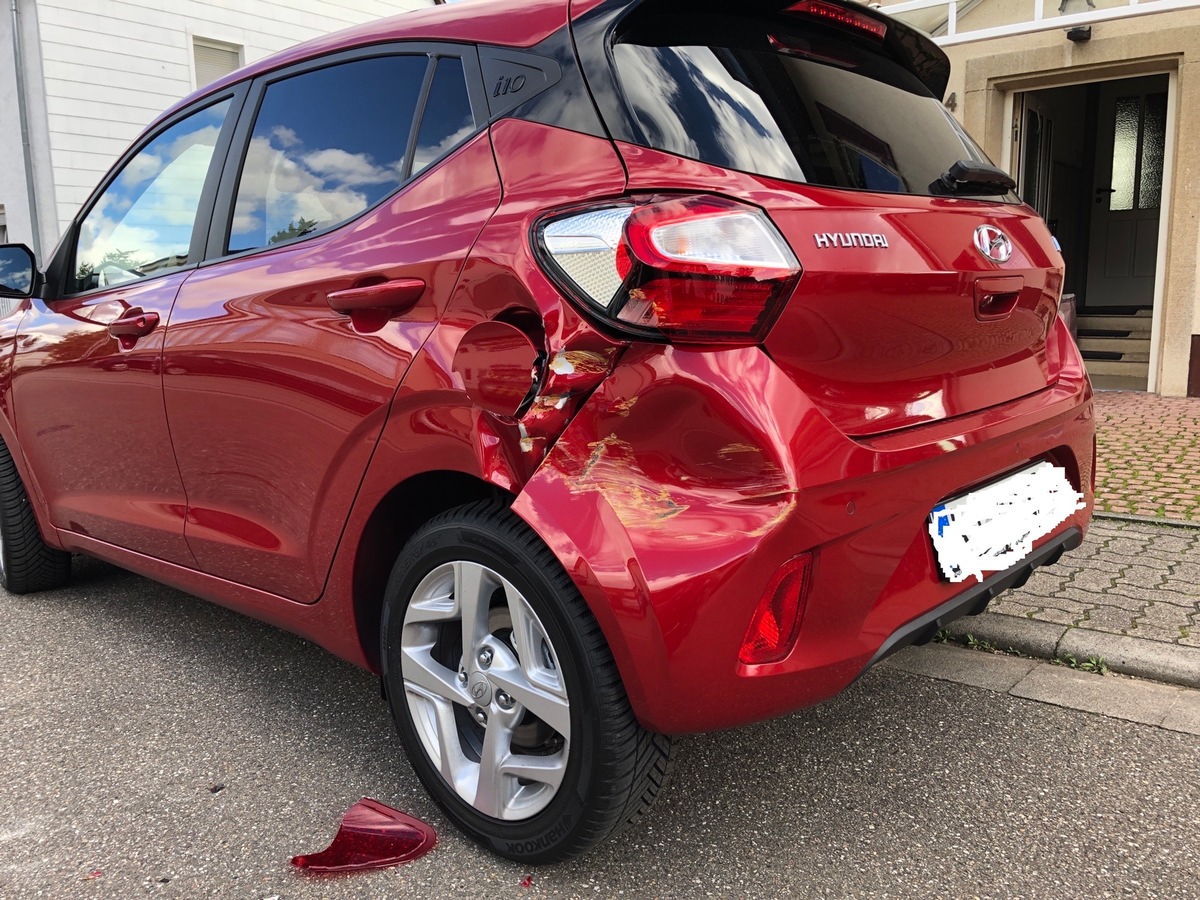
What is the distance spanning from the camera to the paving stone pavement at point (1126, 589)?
10.3ft

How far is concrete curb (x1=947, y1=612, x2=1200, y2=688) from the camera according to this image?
2.83m

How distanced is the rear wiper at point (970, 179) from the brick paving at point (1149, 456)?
2.70 m

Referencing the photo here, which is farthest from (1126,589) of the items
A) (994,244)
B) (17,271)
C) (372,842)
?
(17,271)

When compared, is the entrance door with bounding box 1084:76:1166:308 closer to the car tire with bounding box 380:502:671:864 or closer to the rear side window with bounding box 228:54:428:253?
the rear side window with bounding box 228:54:428:253

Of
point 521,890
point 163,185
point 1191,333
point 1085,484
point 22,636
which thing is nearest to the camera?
point 521,890

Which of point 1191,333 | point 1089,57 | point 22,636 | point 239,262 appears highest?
point 1089,57

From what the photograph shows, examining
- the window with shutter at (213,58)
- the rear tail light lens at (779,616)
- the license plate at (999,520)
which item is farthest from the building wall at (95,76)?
the rear tail light lens at (779,616)

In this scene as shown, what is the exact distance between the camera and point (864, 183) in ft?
6.32

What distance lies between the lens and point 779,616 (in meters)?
1.74

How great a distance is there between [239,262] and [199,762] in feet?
4.25

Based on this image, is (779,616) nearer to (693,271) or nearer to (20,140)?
(693,271)

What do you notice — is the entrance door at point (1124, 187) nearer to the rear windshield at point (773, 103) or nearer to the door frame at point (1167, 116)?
the door frame at point (1167, 116)

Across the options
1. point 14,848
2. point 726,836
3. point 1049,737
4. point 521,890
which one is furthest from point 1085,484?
point 14,848

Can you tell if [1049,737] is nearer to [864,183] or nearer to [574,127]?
[864,183]
